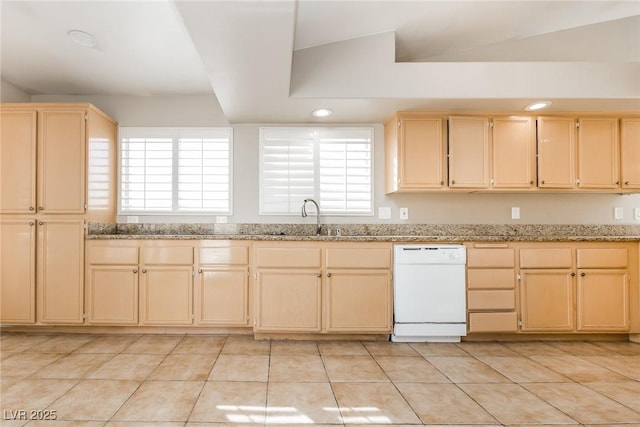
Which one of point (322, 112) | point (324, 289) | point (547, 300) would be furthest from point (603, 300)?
point (322, 112)

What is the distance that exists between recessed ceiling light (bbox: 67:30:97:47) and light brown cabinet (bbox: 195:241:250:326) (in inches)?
71.5

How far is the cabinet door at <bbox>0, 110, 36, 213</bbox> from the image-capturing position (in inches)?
128

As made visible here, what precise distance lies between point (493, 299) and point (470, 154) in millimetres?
1308

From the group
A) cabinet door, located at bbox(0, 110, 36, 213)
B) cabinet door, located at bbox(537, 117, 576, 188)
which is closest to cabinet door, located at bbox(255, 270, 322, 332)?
cabinet door, located at bbox(0, 110, 36, 213)

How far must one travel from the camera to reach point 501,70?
303 cm

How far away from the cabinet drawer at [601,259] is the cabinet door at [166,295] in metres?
3.39

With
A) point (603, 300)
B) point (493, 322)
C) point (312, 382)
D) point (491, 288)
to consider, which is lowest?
point (312, 382)

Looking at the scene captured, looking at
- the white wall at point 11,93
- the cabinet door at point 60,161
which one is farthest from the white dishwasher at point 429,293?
the white wall at point 11,93

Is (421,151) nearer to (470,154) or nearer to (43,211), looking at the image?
(470,154)

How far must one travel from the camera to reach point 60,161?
129 inches

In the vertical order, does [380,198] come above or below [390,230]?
above

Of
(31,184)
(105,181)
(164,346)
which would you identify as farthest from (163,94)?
(164,346)

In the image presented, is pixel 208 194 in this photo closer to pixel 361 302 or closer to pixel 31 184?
pixel 31 184

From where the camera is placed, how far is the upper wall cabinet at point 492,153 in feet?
11.1
